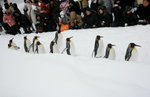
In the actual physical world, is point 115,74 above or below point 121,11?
below

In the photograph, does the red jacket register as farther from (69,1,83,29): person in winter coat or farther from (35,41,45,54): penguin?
(35,41,45,54): penguin

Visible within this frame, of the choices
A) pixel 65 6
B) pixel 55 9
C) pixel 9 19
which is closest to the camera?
pixel 55 9

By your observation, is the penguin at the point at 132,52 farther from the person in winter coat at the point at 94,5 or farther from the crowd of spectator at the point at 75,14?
the person in winter coat at the point at 94,5

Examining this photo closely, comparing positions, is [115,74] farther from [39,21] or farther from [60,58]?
[39,21]

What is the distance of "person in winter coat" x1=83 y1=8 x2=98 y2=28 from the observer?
7.83 m

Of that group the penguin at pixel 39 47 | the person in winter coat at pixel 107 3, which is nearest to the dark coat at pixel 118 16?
the person in winter coat at pixel 107 3

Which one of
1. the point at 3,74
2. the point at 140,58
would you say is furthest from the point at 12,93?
the point at 140,58

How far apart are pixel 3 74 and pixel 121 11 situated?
4.43 metres

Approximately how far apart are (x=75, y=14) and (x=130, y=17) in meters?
2.07

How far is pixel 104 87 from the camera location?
3625mm

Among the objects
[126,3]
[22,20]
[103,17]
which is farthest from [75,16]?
[22,20]

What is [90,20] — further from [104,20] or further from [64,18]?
[64,18]

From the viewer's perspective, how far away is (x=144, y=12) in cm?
702

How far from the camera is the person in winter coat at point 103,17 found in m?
7.62
